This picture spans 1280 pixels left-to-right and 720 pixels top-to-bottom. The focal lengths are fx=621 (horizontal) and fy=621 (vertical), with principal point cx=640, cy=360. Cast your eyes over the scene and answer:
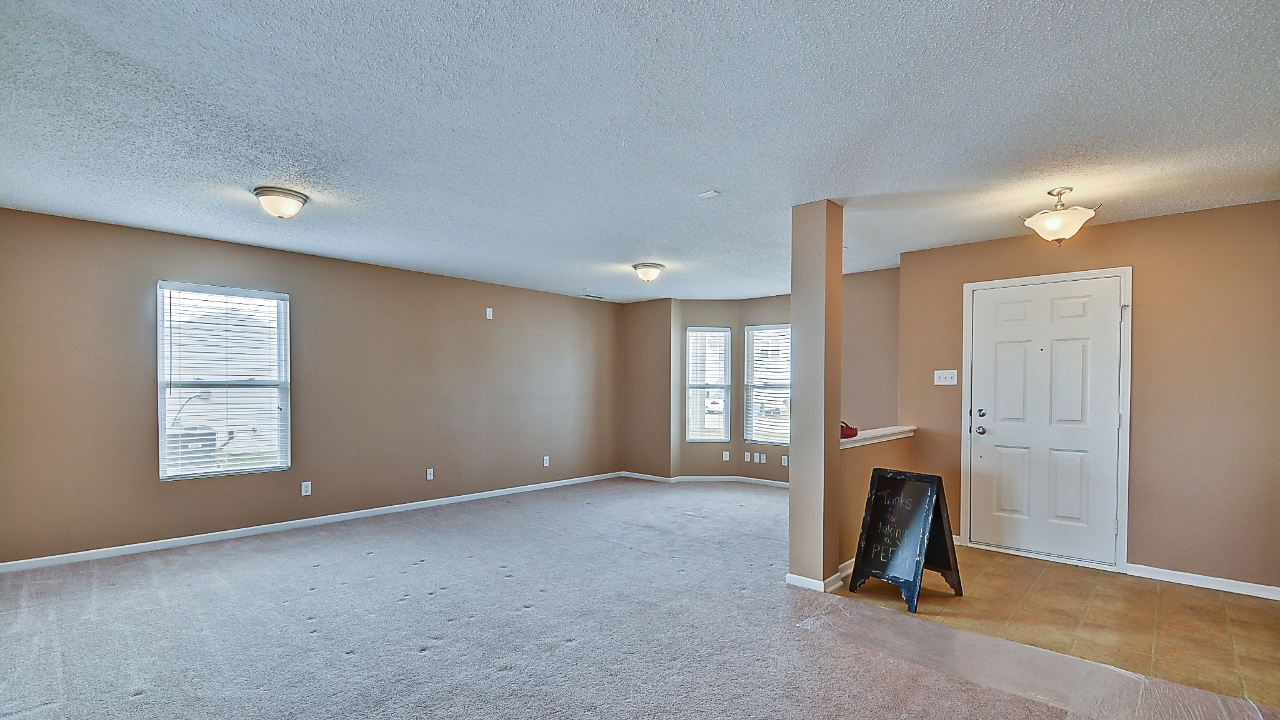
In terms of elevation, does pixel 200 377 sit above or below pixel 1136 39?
below

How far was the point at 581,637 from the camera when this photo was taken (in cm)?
311

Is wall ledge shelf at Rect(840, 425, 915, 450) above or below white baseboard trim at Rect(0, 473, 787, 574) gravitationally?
above

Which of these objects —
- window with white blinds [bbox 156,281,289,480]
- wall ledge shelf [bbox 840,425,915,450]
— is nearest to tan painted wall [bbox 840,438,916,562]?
wall ledge shelf [bbox 840,425,915,450]

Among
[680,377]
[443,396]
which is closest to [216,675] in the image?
[443,396]

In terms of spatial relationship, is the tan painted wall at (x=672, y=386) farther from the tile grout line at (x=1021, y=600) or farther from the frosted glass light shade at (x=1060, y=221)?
the frosted glass light shade at (x=1060, y=221)

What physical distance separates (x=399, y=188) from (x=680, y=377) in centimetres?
512

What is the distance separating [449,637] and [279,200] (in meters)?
2.68

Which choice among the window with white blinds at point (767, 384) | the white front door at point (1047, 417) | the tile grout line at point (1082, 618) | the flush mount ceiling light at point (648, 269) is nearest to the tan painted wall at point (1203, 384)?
the white front door at point (1047, 417)

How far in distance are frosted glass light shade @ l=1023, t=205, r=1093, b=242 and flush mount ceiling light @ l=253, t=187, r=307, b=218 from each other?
14.3ft

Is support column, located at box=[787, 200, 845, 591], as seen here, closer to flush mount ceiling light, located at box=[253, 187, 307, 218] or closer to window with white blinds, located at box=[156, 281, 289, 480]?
flush mount ceiling light, located at box=[253, 187, 307, 218]

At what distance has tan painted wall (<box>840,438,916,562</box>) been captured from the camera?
4051mm

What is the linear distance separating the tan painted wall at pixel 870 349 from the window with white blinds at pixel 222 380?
5.24 m

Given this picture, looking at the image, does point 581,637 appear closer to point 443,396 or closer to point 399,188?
point 399,188

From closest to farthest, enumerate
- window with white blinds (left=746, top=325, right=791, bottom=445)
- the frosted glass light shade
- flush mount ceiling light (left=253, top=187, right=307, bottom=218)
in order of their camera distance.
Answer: the frosted glass light shade, flush mount ceiling light (left=253, top=187, right=307, bottom=218), window with white blinds (left=746, top=325, right=791, bottom=445)
